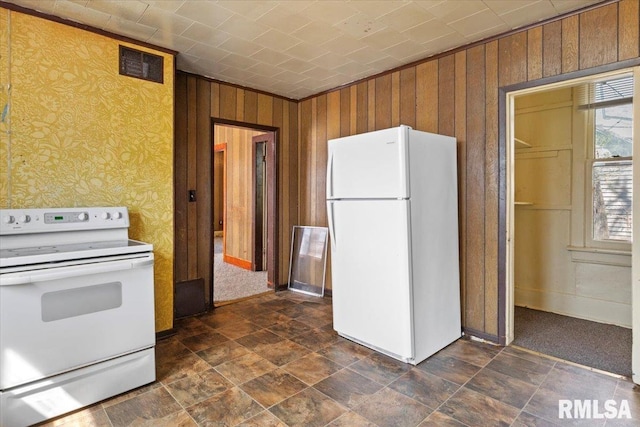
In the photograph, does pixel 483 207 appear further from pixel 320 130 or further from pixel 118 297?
pixel 118 297

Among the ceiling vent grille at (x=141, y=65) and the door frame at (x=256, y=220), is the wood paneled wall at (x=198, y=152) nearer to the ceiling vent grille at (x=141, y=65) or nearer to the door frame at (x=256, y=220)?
the ceiling vent grille at (x=141, y=65)

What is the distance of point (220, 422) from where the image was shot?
1.87m

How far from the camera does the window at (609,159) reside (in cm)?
Result: 320

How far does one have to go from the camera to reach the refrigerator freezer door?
2435 mm

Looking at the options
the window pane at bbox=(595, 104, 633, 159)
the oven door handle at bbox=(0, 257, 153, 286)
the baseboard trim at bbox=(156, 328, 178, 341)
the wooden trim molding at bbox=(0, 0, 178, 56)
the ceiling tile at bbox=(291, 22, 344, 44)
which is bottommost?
the baseboard trim at bbox=(156, 328, 178, 341)

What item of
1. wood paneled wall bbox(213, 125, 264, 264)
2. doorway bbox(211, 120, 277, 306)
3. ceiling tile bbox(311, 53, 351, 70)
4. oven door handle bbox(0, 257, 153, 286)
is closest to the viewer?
oven door handle bbox(0, 257, 153, 286)

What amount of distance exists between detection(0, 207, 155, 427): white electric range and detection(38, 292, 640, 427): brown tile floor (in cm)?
17

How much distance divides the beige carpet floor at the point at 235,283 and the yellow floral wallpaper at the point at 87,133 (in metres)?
1.25

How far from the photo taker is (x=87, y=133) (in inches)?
100

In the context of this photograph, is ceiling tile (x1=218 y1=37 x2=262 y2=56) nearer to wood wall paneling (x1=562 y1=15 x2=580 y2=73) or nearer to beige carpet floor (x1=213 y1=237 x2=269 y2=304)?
wood wall paneling (x1=562 y1=15 x2=580 y2=73)

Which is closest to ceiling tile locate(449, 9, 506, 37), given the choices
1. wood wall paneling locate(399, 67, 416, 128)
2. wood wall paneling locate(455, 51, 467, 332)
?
wood wall paneling locate(455, 51, 467, 332)

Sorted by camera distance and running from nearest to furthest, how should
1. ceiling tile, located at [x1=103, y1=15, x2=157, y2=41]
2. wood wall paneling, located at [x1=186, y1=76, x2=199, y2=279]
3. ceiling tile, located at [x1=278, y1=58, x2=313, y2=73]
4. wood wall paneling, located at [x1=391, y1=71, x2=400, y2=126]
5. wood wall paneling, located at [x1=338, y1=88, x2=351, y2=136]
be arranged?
ceiling tile, located at [x1=103, y1=15, x2=157, y2=41], ceiling tile, located at [x1=278, y1=58, x2=313, y2=73], wood wall paneling, located at [x1=391, y1=71, x2=400, y2=126], wood wall paneling, located at [x1=186, y1=76, x2=199, y2=279], wood wall paneling, located at [x1=338, y1=88, x2=351, y2=136]

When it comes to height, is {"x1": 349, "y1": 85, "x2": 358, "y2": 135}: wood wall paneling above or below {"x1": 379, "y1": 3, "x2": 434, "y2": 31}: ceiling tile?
below

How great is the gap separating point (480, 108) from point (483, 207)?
2.63 feet
